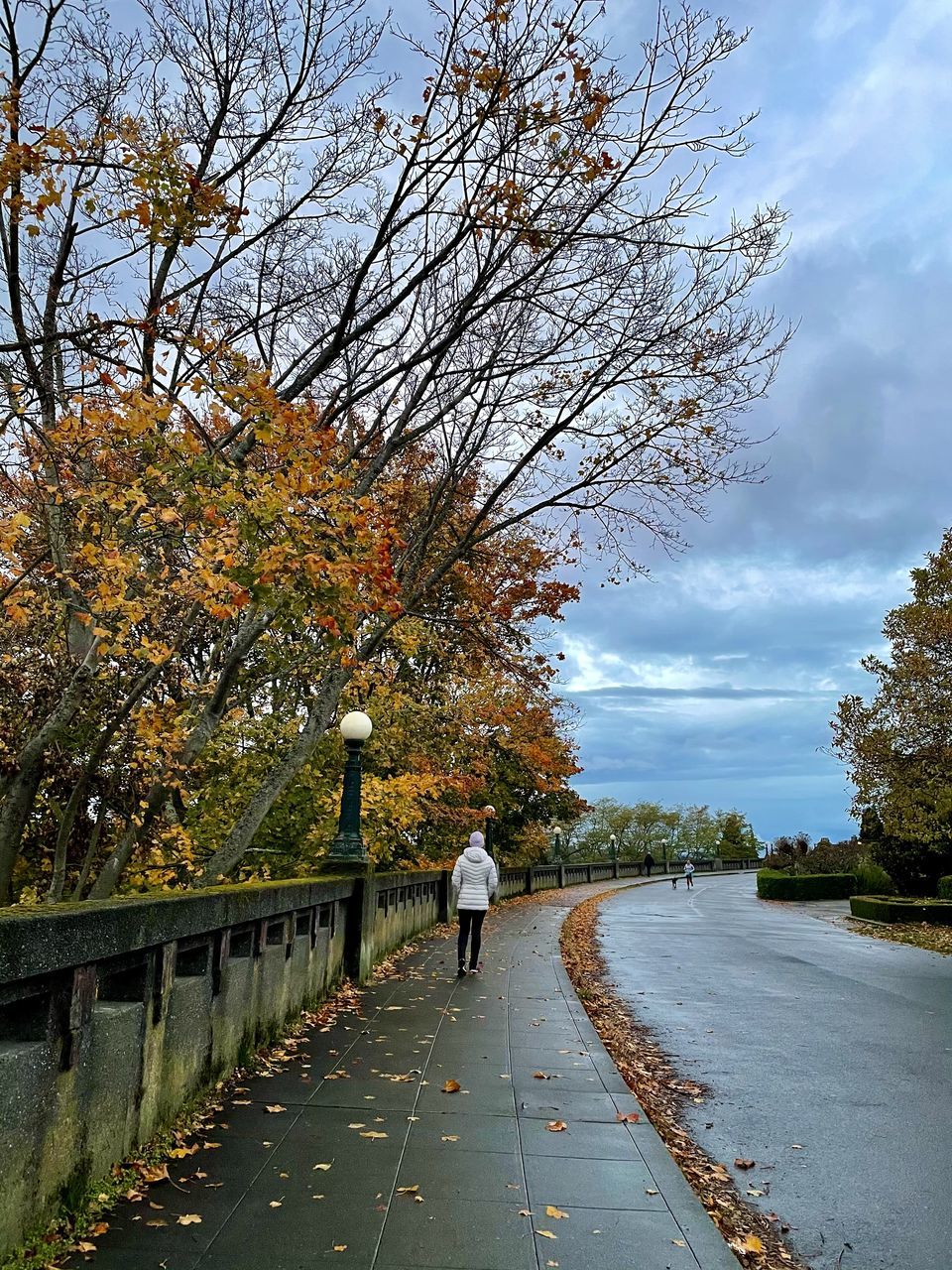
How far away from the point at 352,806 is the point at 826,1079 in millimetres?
6016

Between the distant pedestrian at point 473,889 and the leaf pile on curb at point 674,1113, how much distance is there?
1.44m

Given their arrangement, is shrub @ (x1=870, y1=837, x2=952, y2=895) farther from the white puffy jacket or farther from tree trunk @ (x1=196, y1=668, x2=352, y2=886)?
tree trunk @ (x1=196, y1=668, x2=352, y2=886)

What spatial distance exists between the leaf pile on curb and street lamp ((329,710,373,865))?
10.1ft

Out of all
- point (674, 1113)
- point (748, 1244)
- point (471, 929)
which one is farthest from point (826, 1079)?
point (471, 929)

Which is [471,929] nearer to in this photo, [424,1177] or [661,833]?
[424,1177]

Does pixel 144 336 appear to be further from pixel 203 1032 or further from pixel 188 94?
pixel 203 1032

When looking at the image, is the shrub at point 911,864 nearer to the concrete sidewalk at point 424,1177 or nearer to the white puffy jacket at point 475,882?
the white puffy jacket at point 475,882

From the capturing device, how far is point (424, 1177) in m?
4.31

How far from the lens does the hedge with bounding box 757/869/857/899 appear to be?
37.7m

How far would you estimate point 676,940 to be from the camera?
18.6m

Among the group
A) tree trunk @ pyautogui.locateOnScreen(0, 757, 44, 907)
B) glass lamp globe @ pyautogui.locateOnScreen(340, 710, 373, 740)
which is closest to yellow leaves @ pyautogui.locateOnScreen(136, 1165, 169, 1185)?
tree trunk @ pyautogui.locateOnScreen(0, 757, 44, 907)

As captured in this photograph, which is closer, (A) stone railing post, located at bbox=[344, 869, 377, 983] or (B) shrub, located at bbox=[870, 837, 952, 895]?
(A) stone railing post, located at bbox=[344, 869, 377, 983]

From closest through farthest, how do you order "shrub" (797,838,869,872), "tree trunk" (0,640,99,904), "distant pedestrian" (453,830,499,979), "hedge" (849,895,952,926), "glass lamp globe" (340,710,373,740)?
"tree trunk" (0,640,99,904)
"glass lamp globe" (340,710,373,740)
"distant pedestrian" (453,830,499,979)
"hedge" (849,895,952,926)
"shrub" (797,838,869,872)

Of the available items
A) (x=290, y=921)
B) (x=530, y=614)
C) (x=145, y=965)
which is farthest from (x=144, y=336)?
(x=530, y=614)
